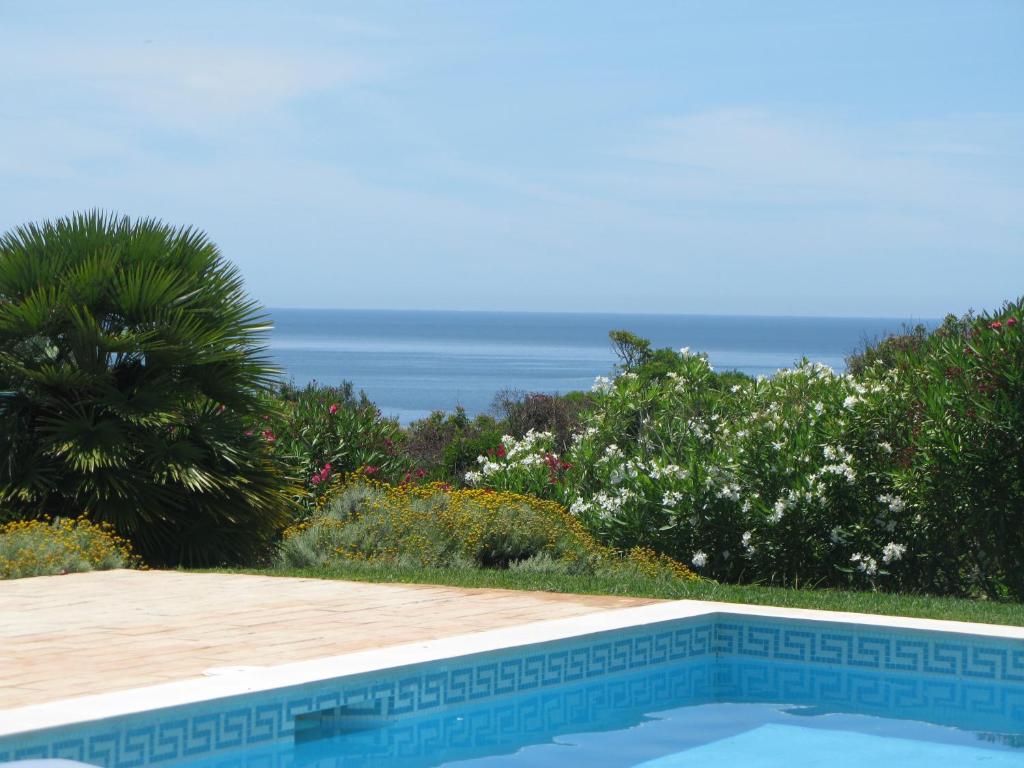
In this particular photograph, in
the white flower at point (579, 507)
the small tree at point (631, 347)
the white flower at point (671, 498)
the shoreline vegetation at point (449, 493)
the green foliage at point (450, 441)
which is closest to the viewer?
the shoreline vegetation at point (449, 493)

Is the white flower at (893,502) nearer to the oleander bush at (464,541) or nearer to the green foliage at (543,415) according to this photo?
the oleander bush at (464,541)

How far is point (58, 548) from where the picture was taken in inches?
415

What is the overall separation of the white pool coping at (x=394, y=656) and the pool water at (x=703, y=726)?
0.94 feet

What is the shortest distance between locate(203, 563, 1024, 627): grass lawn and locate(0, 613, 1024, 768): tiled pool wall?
0.78 metres

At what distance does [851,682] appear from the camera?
848 cm

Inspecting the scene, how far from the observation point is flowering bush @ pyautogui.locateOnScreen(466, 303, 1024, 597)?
1099 centimetres

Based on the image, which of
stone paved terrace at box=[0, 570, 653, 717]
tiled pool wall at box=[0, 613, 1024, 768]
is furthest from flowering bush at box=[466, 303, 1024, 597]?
stone paved terrace at box=[0, 570, 653, 717]

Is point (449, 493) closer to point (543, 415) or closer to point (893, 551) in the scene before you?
point (893, 551)

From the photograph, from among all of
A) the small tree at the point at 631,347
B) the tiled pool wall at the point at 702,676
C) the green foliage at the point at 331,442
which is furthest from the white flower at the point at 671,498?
the small tree at the point at 631,347

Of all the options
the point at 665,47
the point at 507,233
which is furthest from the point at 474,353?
the point at 665,47

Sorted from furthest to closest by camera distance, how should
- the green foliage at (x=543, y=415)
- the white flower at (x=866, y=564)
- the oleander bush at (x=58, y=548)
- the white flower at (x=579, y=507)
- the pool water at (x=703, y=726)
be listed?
the green foliage at (x=543, y=415)
the white flower at (x=579, y=507)
the white flower at (x=866, y=564)
the oleander bush at (x=58, y=548)
the pool water at (x=703, y=726)

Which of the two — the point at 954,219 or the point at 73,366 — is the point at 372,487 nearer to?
the point at 73,366

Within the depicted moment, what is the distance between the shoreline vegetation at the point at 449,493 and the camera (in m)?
11.2

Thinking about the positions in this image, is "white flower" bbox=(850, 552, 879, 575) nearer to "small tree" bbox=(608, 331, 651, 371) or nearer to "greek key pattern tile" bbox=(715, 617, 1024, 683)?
"greek key pattern tile" bbox=(715, 617, 1024, 683)
